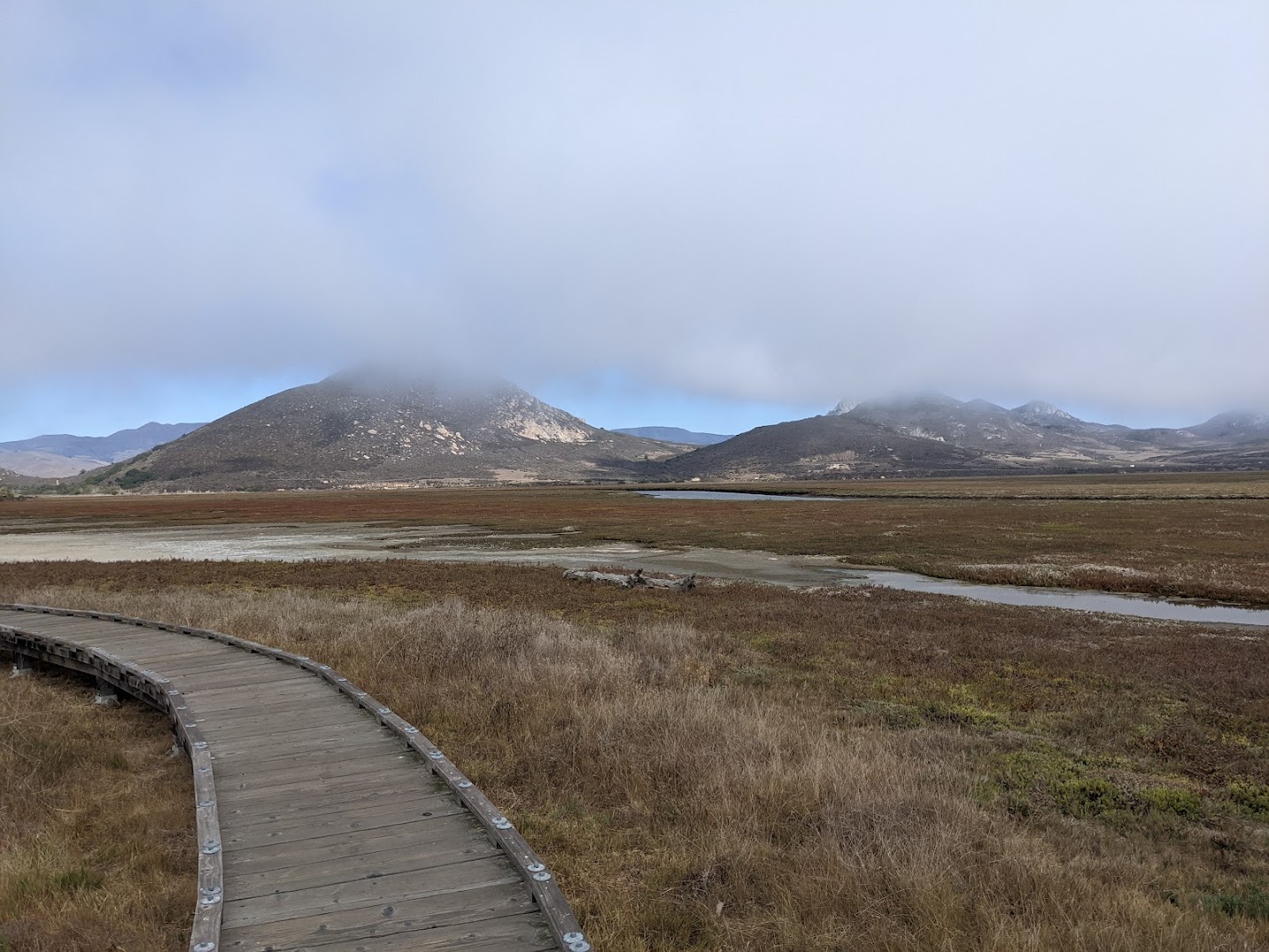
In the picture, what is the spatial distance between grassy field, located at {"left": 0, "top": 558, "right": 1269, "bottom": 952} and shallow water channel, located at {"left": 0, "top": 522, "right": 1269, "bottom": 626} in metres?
8.60

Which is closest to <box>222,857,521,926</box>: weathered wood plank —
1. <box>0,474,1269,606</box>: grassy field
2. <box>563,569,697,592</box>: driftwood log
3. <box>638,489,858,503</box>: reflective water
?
<box>563,569,697,592</box>: driftwood log

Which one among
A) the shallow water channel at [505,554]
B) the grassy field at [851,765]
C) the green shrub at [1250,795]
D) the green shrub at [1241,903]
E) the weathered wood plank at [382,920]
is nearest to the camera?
the weathered wood plank at [382,920]

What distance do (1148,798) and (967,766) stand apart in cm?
191

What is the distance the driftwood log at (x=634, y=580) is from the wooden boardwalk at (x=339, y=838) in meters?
18.1

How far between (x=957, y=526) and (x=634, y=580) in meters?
38.9

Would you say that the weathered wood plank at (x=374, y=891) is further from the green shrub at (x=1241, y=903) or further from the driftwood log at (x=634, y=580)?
the driftwood log at (x=634, y=580)

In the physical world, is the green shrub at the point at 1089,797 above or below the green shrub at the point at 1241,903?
below

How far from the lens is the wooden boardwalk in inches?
171

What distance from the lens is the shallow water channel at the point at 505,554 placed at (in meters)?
27.1

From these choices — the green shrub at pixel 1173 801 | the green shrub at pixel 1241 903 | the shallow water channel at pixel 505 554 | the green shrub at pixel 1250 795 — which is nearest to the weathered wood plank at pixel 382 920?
the green shrub at pixel 1241 903

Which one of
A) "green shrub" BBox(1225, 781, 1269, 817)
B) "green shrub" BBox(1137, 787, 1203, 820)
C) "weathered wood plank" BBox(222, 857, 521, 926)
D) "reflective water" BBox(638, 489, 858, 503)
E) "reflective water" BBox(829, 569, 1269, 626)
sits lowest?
"reflective water" BBox(829, 569, 1269, 626)

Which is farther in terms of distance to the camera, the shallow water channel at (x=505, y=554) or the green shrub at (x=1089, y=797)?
the shallow water channel at (x=505, y=554)

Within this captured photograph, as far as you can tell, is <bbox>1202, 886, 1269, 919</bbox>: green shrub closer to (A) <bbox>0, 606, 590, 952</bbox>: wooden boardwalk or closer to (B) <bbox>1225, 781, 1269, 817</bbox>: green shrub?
(B) <bbox>1225, 781, 1269, 817</bbox>: green shrub

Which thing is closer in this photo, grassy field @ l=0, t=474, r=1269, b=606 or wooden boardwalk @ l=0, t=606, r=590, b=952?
wooden boardwalk @ l=0, t=606, r=590, b=952
